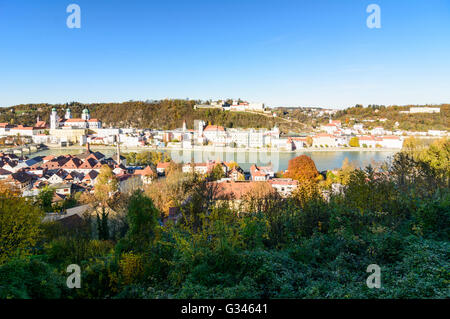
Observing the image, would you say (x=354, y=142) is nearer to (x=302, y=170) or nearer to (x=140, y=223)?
(x=302, y=170)

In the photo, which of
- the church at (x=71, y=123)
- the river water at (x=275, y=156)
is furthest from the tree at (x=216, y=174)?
the church at (x=71, y=123)

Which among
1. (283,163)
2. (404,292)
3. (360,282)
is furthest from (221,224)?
(283,163)

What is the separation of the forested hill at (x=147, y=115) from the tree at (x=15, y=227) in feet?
124

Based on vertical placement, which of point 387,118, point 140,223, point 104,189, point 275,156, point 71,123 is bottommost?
point 104,189

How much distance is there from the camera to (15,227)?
3186 millimetres

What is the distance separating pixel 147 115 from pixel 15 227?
158 feet

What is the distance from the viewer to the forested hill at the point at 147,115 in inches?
1684

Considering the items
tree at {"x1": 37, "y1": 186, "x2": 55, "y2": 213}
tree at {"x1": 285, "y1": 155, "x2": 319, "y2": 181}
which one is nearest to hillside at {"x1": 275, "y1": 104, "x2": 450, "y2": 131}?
tree at {"x1": 285, "y1": 155, "x2": 319, "y2": 181}

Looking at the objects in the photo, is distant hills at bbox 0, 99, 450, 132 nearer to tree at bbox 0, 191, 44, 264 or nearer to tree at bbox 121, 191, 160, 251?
tree at bbox 0, 191, 44, 264

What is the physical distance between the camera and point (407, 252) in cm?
207

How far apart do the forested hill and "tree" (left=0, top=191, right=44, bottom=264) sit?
3786 centimetres

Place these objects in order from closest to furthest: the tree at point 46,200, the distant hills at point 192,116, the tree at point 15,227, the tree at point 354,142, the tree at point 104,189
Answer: the tree at point 15,227 → the tree at point 46,200 → the tree at point 104,189 → the tree at point 354,142 → the distant hills at point 192,116

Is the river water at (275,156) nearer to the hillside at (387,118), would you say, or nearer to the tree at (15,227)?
the hillside at (387,118)

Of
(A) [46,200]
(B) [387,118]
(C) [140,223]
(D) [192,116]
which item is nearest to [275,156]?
(A) [46,200]
